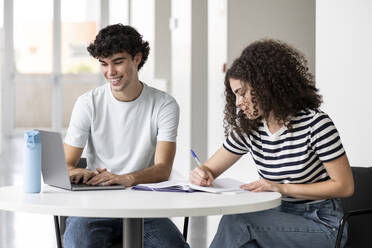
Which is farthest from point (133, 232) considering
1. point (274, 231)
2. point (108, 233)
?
point (274, 231)

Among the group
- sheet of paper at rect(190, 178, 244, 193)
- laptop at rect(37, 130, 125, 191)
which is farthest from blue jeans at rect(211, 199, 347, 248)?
laptop at rect(37, 130, 125, 191)

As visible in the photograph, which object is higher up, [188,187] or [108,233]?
[188,187]

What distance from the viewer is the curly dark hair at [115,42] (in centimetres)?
284

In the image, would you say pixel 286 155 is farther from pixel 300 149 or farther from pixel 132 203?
pixel 132 203

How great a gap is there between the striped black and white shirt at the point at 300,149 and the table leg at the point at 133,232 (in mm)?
568

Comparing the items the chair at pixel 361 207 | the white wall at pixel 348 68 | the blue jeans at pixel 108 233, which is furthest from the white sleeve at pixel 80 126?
the white wall at pixel 348 68

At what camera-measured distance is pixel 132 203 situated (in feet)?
6.53

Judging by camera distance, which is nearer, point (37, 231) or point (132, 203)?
point (132, 203)

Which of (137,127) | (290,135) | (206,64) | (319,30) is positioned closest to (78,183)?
(137,127)

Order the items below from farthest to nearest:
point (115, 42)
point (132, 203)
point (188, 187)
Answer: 1. point (115, 42)
2. point (188, 187)
3. point (132, 203)

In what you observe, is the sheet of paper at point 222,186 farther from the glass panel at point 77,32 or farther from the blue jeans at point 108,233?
the glass panel at point 77,32

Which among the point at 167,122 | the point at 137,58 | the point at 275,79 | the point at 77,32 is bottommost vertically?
the point at 167,122

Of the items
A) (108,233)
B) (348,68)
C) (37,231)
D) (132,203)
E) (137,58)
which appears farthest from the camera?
(37,231)

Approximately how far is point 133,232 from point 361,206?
41.0 inches
